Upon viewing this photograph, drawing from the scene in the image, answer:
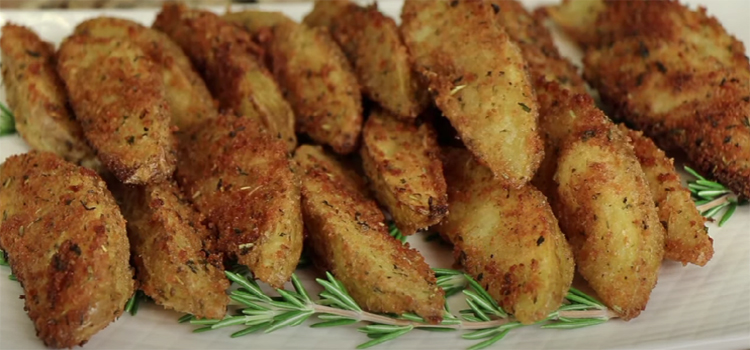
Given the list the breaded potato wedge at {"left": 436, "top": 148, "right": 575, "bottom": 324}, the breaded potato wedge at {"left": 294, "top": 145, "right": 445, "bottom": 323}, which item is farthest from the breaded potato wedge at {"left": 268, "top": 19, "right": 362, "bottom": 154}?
the breaded potato wedge at {"left": 436, "top": 148, "right": 575, "bottom": 324}

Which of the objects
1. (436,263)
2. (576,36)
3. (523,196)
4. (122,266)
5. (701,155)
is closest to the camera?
(122,266)

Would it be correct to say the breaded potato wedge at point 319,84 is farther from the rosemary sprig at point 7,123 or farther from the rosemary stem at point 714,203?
the rosemary stem at point 714,203

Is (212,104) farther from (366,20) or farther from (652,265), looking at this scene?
(652,265)

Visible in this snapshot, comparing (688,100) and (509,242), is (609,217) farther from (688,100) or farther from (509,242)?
(688,100)

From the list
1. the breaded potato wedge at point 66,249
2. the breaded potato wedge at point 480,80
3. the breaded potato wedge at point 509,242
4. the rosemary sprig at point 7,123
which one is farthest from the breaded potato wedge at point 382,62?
the rosemary sprig at point 7,123

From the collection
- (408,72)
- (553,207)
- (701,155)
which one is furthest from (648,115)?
(408,72)

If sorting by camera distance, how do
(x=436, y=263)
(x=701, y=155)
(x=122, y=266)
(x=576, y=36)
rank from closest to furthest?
(x=122, y=266), (x=436, y=263), (x=701, y=155), (x=576, y=36)
